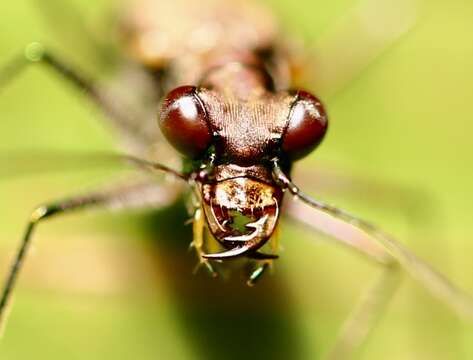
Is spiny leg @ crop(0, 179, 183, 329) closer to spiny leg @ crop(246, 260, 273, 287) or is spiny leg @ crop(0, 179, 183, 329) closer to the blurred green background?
the blurred green background

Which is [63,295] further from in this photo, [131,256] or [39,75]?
[39,75]

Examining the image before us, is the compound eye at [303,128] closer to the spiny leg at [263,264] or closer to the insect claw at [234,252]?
the spiny leg at [263,264]

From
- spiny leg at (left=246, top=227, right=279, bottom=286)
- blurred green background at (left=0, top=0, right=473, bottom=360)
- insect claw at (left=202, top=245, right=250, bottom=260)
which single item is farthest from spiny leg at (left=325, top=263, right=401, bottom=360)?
insect claw at (left=202, top=245, right=250, bottom=260)

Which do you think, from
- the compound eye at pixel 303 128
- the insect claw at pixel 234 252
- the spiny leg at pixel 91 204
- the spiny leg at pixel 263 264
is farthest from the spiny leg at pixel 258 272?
the spiny leg at pixel 91 204

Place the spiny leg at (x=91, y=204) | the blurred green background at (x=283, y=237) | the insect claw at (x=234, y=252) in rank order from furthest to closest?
the blurred green background at (x=283, y=237), the spiny leg at (x=91, y=204), the insect claw at (x=234, y=252)

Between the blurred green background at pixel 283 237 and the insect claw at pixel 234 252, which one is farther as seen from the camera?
the blurred green background at pixel 283 237

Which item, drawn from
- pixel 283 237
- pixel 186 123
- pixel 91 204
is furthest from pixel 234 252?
pixel 283 237
